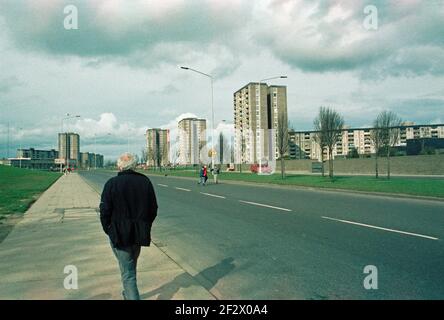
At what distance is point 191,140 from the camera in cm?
11875

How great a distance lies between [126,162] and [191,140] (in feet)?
378

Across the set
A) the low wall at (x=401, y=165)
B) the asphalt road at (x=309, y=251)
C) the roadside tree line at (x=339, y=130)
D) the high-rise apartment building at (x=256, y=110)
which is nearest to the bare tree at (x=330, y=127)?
the roadside tree line at (x=339, y=130)

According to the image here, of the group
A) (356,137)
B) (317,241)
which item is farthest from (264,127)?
(317,241)

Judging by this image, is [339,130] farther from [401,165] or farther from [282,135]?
[401,165]

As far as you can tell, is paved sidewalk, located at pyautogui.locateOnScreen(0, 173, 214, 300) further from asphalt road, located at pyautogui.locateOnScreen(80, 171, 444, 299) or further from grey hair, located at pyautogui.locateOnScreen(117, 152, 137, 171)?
grey hair, located at pyautogui.locateOnScreen(117, 152, 137, 171)

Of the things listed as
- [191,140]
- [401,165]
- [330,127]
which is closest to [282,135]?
[330,127]

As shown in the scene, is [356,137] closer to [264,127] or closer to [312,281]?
[264,127]

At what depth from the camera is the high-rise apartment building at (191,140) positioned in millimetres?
103387

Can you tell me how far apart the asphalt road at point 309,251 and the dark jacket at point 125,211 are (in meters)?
1.31

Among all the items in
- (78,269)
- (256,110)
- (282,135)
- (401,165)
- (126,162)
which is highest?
(256,110)

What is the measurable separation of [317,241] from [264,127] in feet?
320

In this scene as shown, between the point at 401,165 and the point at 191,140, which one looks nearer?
the point at 401,165

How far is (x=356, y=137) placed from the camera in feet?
493
